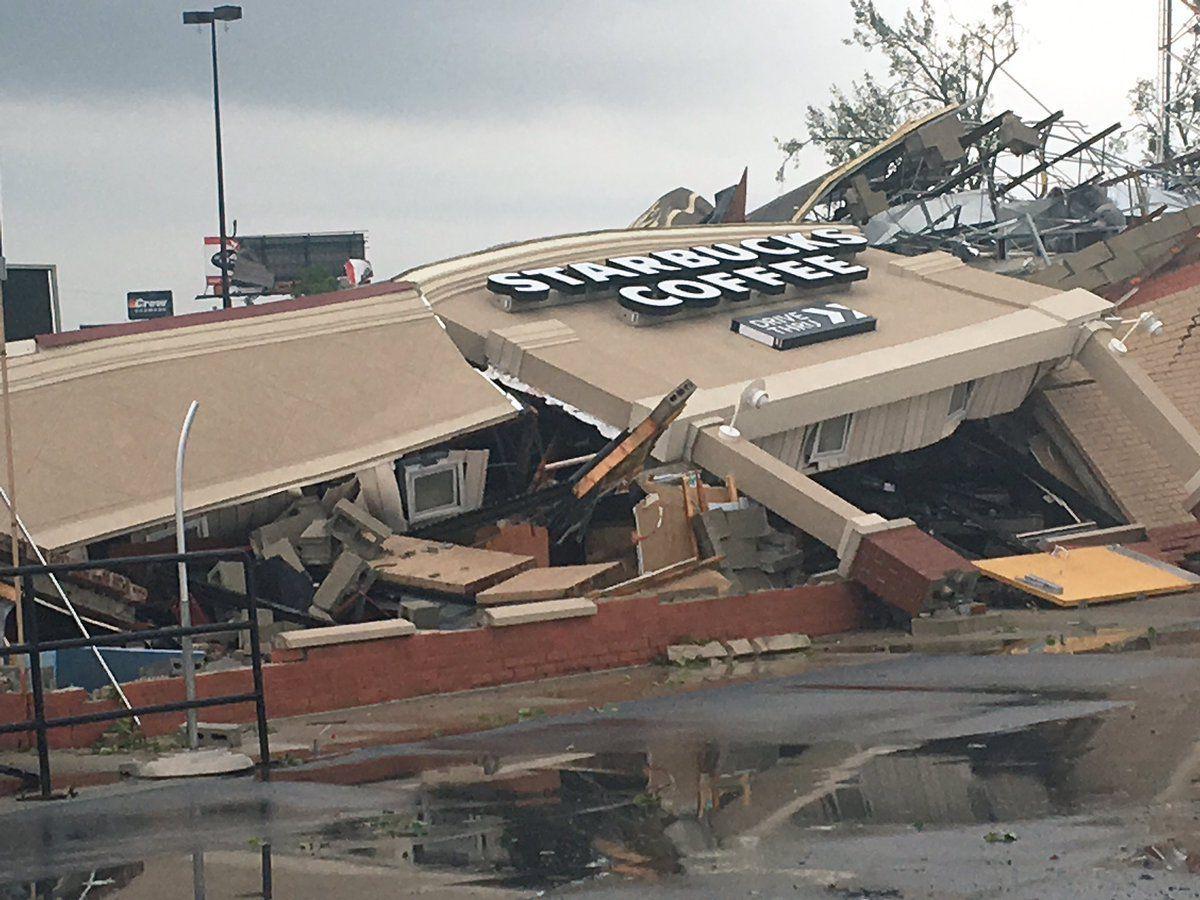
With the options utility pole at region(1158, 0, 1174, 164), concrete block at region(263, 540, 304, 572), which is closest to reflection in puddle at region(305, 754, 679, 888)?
concrete block at region(263, 540, 304, 572)

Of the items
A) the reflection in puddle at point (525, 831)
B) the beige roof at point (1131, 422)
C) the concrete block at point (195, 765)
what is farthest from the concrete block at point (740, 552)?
the reflection in puddle at point (525, 831)

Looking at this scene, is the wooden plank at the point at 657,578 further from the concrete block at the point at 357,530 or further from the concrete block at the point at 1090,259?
the concrete block at the point at 1090,259

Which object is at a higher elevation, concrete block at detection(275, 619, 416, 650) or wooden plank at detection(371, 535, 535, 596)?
concrete block at detection(275, 619, 416, 650)

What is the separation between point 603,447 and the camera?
26.4m

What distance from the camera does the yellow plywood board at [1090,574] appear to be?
2291 cm

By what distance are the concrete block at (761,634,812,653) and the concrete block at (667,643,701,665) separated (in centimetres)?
89

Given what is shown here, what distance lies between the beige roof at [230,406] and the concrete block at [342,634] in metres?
5.05

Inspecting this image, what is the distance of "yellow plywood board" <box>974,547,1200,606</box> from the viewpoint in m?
22.9

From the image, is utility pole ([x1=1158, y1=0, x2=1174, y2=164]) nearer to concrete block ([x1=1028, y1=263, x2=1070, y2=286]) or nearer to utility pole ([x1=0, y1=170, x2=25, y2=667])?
concrete block ([x1=1028, y1=263, x2=1070, y2=286])

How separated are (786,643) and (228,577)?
6321 mm

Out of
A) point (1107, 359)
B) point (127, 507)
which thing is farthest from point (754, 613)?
point (1107, 359)

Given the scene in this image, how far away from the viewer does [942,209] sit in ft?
153

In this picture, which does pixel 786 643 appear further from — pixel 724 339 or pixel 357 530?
pixel 724 339

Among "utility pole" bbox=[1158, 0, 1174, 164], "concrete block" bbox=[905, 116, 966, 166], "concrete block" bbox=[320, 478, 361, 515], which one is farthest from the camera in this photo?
"utility pole" bbox=[1158, 0, 1174, 164]
